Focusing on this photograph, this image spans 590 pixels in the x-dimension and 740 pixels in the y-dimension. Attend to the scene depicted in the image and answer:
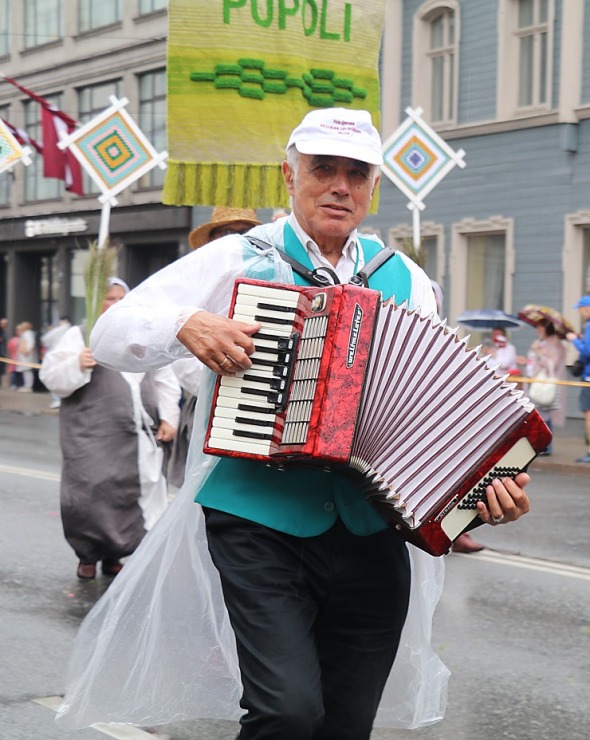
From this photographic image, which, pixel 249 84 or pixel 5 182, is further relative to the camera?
pixel 5 182

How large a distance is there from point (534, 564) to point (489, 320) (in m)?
10.7

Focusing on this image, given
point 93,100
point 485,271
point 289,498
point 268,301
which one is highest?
point 93,100

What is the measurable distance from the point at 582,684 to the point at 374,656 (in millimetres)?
2404

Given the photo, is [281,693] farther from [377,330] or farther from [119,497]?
[119,497]

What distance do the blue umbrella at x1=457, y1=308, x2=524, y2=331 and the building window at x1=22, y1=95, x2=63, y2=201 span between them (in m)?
18.5

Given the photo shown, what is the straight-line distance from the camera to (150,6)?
3045cm

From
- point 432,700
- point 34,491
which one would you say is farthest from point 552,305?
point 432,700

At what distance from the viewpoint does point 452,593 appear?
7344 mm

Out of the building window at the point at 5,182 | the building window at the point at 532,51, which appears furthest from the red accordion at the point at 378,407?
the building window at the point at 5,182

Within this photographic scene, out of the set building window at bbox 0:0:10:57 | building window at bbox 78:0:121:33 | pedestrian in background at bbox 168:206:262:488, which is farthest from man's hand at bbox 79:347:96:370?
building window at bbox 0:0:10:57

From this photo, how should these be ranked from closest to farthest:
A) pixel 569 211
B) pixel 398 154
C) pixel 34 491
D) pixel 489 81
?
pixel 34 491 < pixel 398 154 < pixel 569 211 < pixel 489 81

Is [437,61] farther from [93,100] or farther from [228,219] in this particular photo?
[228,219]

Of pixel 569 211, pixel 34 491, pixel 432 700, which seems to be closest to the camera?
pixel 432 700

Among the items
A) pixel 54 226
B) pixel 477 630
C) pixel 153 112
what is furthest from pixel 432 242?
pixel 477 630
